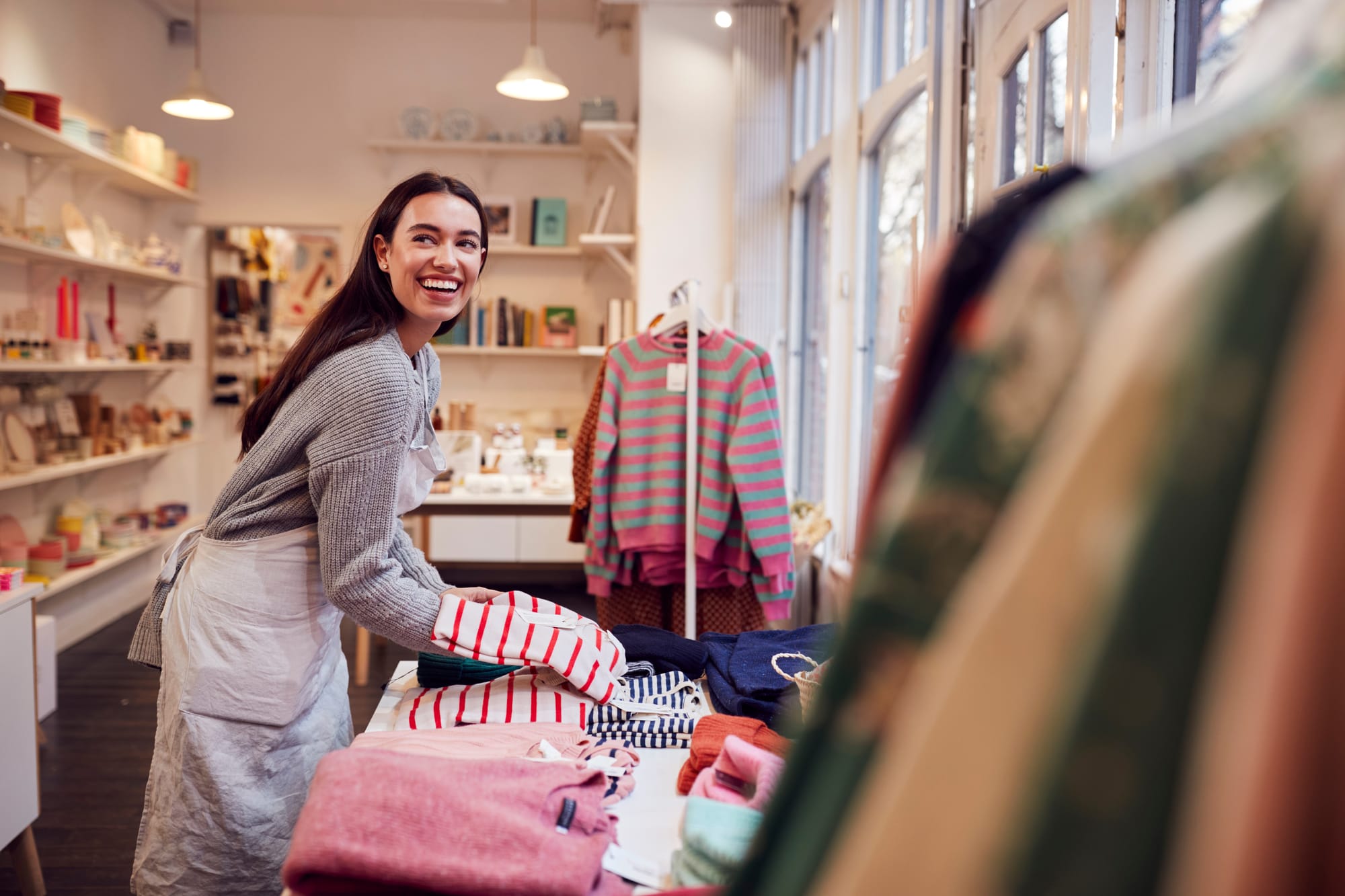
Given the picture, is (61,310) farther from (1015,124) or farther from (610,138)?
(1015,124)

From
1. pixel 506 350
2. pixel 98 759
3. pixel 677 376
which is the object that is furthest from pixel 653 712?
pixel 506 350

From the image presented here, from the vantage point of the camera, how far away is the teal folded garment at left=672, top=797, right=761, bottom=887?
2.94ft

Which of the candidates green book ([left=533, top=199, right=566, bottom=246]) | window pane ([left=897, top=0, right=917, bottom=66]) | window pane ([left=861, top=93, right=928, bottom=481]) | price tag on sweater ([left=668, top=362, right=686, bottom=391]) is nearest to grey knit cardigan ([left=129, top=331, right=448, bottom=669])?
price tag on sweater ([left=668, top=362, right=686, bottom=391])

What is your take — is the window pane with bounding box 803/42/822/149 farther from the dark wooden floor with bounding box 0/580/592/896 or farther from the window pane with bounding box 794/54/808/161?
the dark wooden floor with bounding box 0/580/592/896

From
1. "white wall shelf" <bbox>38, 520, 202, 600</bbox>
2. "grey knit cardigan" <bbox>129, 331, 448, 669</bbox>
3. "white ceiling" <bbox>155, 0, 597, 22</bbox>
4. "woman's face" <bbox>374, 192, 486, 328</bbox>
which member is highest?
"white ceiling" <bbox>155, 0, 597, 22</bbox>

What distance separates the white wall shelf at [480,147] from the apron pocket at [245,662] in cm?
511

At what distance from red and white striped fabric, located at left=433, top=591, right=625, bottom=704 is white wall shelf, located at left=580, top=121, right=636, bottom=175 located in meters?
4.34

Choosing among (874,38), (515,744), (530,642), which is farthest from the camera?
(874,38)

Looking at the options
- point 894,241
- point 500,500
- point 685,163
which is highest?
point 685,163

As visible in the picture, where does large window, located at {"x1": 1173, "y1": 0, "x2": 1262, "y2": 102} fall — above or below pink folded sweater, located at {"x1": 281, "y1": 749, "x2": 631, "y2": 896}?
above

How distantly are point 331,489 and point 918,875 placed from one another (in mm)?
1233

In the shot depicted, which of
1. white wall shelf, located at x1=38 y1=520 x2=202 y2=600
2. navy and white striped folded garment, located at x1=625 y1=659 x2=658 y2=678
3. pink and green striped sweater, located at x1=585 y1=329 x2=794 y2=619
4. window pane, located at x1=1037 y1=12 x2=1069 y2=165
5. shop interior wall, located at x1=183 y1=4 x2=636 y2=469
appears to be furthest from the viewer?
shop interior wall, located at x1=183 y1=4 x2=636 y2=469

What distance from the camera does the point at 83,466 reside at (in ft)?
14.8

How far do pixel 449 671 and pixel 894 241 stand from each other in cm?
249
